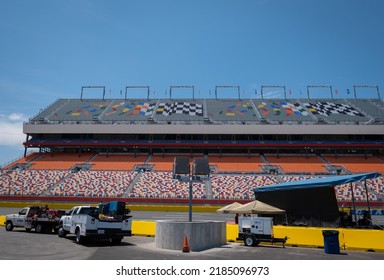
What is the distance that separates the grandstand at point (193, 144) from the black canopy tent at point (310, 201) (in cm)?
1930

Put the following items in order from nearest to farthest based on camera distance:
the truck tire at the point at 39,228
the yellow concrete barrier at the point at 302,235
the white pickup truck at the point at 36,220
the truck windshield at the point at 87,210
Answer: the yellow concrete barrier at the point at 302,235 < the truck windshield at the point at 87,210 < the truck tire at the point at 39,228 < the white pickup truck at the point at 36,220

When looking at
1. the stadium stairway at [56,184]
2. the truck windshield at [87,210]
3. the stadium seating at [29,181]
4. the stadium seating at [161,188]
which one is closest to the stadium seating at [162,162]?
the stadium seating at [161,188]

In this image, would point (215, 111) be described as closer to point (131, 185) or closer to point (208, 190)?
point (208, 190)

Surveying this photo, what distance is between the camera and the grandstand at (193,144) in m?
42.5

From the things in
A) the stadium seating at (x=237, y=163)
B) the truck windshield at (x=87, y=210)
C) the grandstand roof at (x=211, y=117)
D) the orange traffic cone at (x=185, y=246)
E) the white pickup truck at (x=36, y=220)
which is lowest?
the orange traffic cone at (x=185, y=246)

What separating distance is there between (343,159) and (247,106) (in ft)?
75.6

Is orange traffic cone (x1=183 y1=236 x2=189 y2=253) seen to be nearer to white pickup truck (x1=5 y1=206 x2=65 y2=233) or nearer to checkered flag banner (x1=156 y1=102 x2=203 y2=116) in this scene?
white pickup truck (x1=5 y1=206 x2=65 y2=233)

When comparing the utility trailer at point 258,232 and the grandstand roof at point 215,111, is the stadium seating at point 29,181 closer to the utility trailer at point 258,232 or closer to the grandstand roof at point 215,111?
the grandstand roof at point 215,111

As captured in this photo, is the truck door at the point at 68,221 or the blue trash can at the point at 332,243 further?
the truck door at the point at 68,221

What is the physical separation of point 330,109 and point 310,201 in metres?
53.1

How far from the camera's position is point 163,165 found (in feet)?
165

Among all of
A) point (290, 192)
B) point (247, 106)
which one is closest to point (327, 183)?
point (290, 192)

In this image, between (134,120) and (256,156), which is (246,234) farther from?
(134,120)

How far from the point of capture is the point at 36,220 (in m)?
20.0
